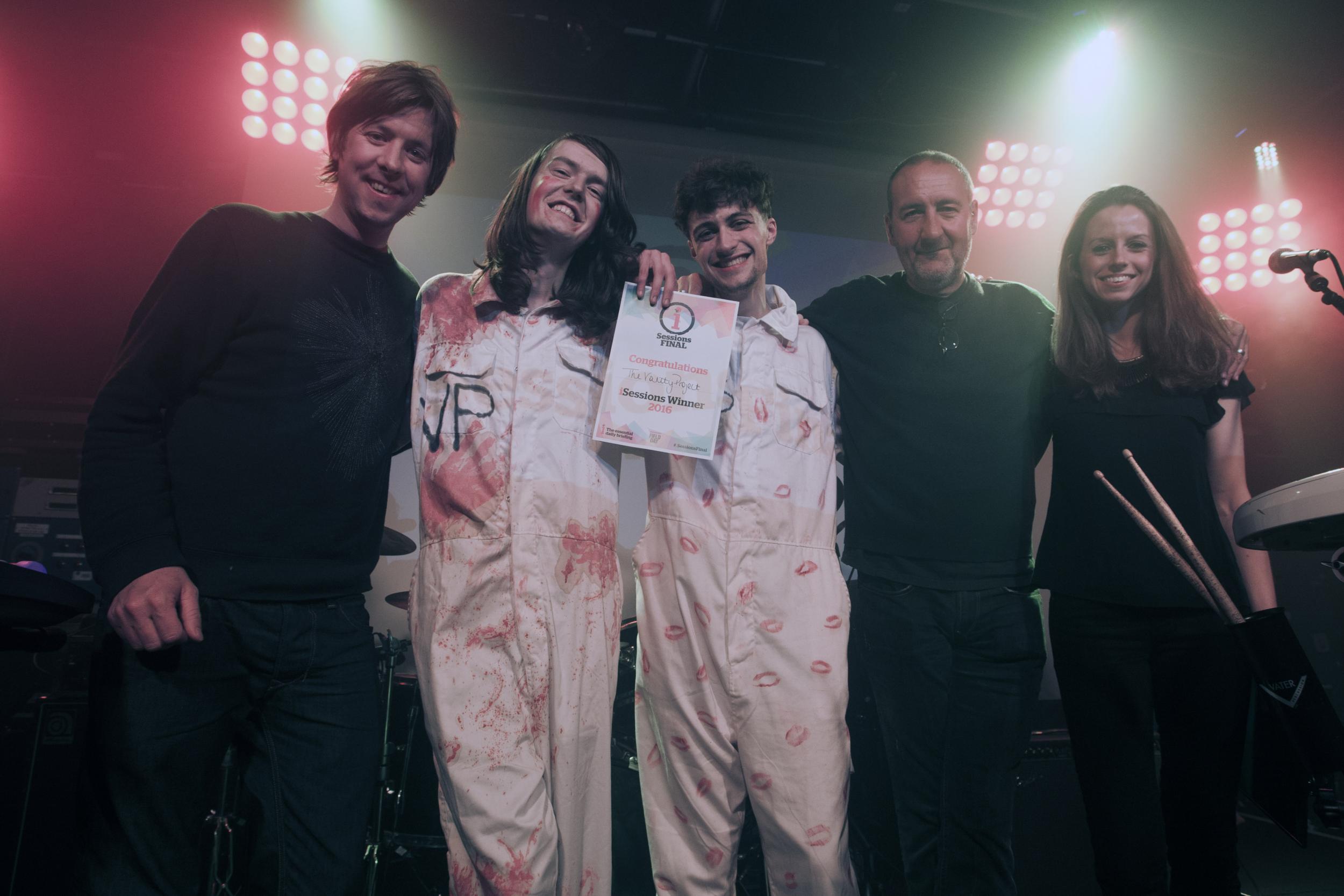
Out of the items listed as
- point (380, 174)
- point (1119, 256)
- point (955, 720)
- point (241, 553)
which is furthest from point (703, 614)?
point (1119, 256)

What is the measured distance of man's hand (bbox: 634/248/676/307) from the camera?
162cm

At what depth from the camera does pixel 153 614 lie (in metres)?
1.08

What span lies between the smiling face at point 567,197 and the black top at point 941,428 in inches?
28.2

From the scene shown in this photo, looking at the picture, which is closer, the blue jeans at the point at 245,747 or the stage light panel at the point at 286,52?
the blue jeans at the point at 245,747

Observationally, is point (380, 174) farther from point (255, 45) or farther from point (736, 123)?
point (736, 123)

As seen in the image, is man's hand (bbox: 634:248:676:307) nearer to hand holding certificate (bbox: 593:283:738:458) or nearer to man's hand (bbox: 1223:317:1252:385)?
hand holding certificate (bbox: 593:283:738:458)

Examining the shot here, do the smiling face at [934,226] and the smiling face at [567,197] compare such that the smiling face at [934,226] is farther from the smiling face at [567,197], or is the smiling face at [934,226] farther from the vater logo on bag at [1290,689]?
the vater logo on bag at [1290,689]

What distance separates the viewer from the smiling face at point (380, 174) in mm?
1543

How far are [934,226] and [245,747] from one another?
206cm

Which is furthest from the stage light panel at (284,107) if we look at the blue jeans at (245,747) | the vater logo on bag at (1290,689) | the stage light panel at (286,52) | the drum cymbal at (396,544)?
the vater logo on bag at (1290,689)

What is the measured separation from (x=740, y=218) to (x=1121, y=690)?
1.53m

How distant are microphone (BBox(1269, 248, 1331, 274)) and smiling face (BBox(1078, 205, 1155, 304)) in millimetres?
282

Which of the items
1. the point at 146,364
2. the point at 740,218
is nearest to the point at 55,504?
the point at 146,364

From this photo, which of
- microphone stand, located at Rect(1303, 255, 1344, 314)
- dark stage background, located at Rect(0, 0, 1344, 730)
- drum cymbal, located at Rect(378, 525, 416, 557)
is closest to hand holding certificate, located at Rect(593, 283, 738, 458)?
drum cymbal, located at Rect(378, 525, 416, 557)
